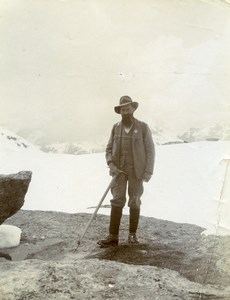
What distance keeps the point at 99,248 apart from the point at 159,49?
1502 millimetres

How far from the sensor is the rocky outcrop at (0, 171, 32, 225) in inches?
109

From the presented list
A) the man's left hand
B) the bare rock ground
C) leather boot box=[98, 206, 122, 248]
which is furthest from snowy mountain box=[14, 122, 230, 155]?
the bare rock ground

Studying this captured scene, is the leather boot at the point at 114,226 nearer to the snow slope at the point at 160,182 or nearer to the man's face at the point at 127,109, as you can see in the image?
the snow slope at the point at 160,182

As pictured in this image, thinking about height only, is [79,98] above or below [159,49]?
below

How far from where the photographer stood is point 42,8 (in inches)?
106

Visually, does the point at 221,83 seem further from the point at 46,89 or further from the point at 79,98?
the point at 46,89

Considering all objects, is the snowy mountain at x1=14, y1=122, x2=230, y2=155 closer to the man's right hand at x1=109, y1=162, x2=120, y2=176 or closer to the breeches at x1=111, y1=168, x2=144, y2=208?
the man's right hand at x1=109, y1=162, x2=120, y2=176

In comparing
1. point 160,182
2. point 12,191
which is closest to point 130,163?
point 160,182

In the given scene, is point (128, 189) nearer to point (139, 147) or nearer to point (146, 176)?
point (146, 176)

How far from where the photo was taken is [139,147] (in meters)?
2.81

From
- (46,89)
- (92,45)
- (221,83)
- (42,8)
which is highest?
(42,8)

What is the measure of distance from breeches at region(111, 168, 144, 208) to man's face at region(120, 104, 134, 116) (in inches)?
17.6

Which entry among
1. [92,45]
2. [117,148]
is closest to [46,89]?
[92,45]

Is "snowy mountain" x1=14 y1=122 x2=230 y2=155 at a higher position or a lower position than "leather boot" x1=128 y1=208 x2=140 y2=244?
higher
